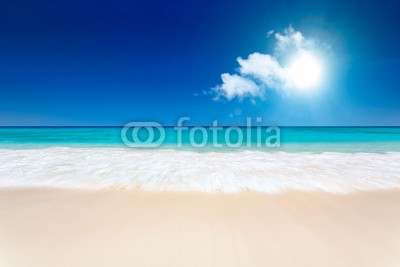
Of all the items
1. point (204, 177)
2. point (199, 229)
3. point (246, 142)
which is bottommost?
point (199, 229)

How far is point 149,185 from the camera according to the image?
19.4 ft

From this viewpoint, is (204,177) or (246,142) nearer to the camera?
(204,177)

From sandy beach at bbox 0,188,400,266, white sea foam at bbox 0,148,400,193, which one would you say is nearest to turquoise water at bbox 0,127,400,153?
white sea foam at bbox 0,148,400,193

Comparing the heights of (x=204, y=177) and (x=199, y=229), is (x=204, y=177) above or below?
above

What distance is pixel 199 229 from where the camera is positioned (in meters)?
3.42

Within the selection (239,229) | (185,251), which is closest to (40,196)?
(185,251)

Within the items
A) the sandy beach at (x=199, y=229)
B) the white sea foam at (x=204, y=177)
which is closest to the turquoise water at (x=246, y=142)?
the white sea foam at (x=204, y=177)

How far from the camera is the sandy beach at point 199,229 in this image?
A: 8.87 feet

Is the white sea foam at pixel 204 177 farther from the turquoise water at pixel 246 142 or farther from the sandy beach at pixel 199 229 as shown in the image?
the turquoise water at pixel 246 142

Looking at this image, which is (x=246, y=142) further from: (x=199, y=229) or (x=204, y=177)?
(x=199, y=229)

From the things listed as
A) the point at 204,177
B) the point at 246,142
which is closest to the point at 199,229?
the point at 204,177

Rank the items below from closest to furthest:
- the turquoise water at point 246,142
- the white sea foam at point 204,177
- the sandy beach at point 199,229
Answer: the sandy beach at point 199,229 < the white sea foam at point 204,177 < the turquoise water at point 246,142

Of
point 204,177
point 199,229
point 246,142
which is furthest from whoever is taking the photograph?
point 246,142

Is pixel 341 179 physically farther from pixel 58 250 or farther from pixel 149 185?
pixel 58 250
